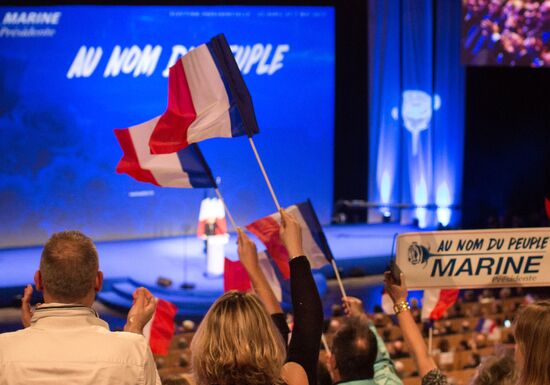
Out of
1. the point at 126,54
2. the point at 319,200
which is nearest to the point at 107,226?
the point at 126,54

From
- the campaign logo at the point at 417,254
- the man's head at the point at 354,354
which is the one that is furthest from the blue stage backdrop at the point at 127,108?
the man's head at the point at 354,354

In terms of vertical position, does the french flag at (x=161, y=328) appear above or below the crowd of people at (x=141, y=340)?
below

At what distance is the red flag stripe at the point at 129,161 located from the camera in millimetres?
4395

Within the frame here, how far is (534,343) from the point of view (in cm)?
212

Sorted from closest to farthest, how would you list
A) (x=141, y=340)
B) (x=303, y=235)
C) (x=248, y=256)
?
(x=141, y=340)
(x=248, y=256)
(x=303, y=235)

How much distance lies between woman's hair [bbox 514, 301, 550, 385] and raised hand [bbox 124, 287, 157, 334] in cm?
96

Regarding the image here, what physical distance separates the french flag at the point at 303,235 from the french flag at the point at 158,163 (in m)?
0.43

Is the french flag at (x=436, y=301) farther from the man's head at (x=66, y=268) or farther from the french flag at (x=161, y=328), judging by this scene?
the man's head at (x=66, y=268)

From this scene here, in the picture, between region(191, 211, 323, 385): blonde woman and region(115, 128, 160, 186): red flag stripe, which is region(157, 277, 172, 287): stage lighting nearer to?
region(115, 128, 160, 186): red flag stripe

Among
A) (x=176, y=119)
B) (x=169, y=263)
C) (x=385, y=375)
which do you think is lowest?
(x=169, y=263)

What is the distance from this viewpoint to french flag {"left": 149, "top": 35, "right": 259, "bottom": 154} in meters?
4.02

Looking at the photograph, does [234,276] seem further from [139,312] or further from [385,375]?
[139,312]

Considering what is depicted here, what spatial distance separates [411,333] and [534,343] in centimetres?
50

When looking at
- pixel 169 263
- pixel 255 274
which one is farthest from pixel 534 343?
pixel 169 263
